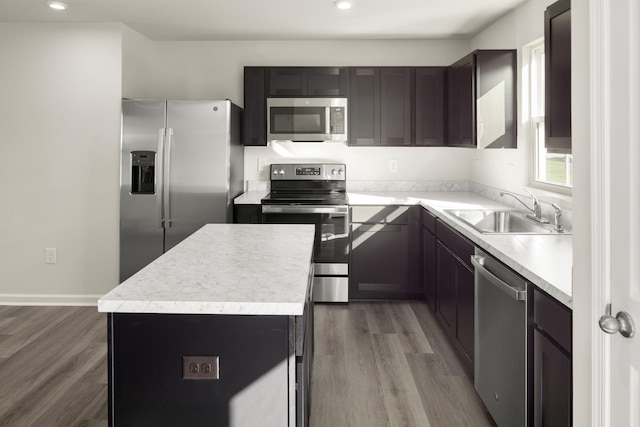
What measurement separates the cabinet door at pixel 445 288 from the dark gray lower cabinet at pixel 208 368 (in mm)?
1848

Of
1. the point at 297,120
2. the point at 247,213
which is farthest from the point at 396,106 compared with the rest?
the point at 247,213

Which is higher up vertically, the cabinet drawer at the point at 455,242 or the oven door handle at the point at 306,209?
the oven door handle at the point at 306,209

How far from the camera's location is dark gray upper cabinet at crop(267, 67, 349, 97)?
445 cm

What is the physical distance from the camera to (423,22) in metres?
4.07

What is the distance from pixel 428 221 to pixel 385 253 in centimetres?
49

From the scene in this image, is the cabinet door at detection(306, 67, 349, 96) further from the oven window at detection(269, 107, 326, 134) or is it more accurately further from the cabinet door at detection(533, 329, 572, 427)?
the cabinet door at detection(533, 329, 572, 427)

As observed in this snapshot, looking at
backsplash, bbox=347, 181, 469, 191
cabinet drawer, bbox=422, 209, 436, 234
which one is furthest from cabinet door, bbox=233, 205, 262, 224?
cabinet drawer, bbox=422, 209, 436, 234

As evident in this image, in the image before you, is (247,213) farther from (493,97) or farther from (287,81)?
(493,97)

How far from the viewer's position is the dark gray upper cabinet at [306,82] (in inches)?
175

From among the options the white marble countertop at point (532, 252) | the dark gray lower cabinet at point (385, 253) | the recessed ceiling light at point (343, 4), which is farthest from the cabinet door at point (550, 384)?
the recessed ceiling light at point (343, 4)

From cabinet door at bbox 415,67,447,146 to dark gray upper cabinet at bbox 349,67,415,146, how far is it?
0.07 m

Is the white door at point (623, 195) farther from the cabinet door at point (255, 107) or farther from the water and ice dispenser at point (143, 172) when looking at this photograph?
the cabinet door at point (255, 107)

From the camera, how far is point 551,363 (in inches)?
66.8

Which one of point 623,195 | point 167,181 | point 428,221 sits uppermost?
point 167,181
